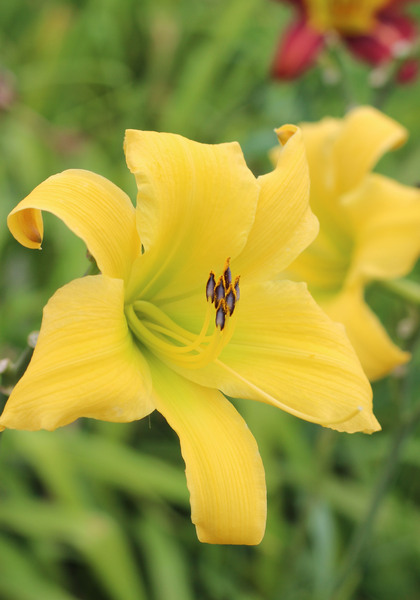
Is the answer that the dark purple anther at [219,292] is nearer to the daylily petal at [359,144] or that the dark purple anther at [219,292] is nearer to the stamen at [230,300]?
the stamen at [230,300]

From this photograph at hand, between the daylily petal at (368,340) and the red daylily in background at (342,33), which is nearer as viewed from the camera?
the daylily petal at (368,340)

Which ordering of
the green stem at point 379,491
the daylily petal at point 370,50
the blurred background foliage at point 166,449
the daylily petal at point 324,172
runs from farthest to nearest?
the daylily petal at point 370,50
the blurred background foliage at point 166,449
the green stem at point 379,491
the daylily petal at point 324,172

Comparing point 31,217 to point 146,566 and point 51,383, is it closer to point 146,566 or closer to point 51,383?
point 51,383

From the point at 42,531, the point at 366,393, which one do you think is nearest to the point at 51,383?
the point at 366,393

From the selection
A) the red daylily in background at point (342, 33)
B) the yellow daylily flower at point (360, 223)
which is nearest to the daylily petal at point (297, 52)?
the red daylily in background at point (342, 33)

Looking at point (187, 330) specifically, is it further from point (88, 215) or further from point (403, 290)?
point (403, 290)

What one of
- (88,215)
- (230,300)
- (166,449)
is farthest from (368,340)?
(166,449)

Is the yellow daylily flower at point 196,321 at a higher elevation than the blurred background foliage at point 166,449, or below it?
higher

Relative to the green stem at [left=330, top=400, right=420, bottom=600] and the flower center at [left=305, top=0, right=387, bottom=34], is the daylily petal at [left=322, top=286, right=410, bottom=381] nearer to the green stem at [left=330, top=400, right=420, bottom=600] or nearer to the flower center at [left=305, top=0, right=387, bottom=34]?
the green stem at [left=330, top=400, right=420, bottom=600]
